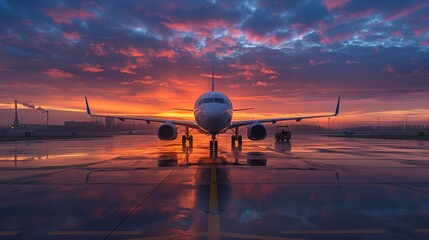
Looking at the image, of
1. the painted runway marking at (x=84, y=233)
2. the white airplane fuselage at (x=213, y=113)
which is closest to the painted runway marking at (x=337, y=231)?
the painted runway marking at (x=84, y=233)

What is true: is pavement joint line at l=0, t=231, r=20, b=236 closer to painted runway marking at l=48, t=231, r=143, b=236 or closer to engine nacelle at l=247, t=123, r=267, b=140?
painted runway marking at l=48, t=231, r=143, b=236

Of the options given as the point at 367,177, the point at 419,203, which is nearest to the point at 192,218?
the point at 419,203

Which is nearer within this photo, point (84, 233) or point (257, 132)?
point (84, 233)

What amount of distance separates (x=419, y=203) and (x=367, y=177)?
3.60m

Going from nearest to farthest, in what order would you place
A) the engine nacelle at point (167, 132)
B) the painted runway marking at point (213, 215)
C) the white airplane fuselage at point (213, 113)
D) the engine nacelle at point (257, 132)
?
the painted runway marking at point (213, 215)
the white airplane fuselage at point (213, 113)
the engine nacelle at point (167, 132)
the engine nacelle at point (257, 132)

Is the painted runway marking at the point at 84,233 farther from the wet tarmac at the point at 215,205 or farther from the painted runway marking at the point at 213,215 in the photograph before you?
the painted runway marking at the point at 213,215

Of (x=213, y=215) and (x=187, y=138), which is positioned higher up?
(x=187, y=138)

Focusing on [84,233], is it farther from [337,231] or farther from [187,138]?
[187,138]

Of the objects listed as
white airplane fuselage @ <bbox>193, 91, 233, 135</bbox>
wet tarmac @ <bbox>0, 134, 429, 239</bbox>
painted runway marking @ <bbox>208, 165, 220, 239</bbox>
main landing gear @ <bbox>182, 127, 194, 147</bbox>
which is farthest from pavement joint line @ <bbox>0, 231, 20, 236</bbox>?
main landing gear @ <bbox>182, 127, 194, 147</bbox>

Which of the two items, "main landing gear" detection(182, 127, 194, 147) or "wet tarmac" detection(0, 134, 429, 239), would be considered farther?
"main landing gear" detection(182, 127, 194, 147)

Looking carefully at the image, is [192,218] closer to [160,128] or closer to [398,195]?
[398,195]

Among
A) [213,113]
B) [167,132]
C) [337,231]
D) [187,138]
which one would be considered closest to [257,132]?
[213,113]

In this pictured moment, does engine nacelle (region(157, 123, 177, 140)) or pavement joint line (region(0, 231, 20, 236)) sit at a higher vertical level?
engine nacelle (region(157, 123, 177, 140))

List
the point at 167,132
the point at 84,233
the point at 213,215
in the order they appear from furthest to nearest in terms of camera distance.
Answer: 1. the point at 167,132
2. the point at 213,215
3. the point at 84,233
